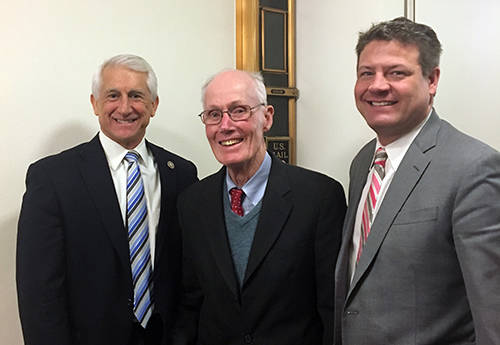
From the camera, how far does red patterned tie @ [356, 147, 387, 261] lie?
4.61ft

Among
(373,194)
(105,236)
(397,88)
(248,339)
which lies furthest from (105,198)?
(397,88)

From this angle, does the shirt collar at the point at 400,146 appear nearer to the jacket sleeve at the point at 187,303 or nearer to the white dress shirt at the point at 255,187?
the white dress shirt at the point at 255,187

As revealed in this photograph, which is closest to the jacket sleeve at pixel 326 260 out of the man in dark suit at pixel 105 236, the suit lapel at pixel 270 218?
the suit lapel at pixel 270 218

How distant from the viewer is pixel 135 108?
6.00 feet

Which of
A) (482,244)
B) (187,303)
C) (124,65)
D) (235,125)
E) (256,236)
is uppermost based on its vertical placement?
(124,65)

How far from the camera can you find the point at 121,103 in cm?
181

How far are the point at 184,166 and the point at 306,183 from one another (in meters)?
0.68

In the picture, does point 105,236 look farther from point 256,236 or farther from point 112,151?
point 256,236

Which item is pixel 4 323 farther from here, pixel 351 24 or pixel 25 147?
pixel 351 24

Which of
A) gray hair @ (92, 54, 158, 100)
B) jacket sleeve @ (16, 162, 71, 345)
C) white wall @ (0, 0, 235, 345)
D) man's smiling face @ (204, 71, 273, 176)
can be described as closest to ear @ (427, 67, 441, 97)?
man's smiling face @ (204, 71, 273, 176)

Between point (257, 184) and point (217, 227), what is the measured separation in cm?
21

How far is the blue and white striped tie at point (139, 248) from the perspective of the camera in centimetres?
177

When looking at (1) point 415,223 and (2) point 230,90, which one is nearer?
(1) point 415,223

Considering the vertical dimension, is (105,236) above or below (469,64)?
below
